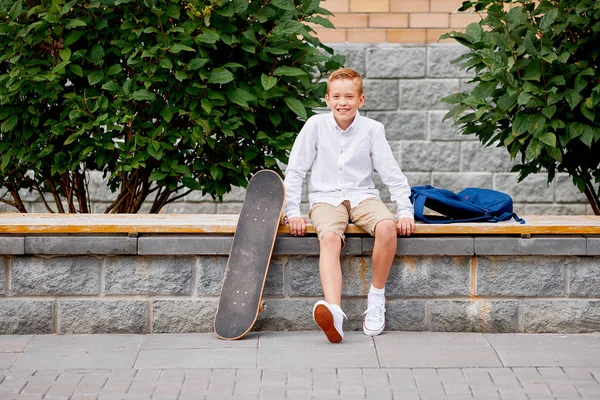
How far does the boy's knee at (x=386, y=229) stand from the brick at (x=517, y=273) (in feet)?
1.73

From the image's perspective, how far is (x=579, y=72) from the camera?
564cm

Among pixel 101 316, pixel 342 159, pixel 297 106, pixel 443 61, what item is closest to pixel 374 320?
pixel 342 159

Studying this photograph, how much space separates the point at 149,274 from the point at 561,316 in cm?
227

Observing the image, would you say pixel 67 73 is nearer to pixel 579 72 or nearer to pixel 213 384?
pixel 213 384

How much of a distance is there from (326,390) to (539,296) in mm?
1619

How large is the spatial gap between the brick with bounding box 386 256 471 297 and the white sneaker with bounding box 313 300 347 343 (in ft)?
1.36

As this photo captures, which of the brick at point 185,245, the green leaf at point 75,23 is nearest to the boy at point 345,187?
the brick at point 185,245

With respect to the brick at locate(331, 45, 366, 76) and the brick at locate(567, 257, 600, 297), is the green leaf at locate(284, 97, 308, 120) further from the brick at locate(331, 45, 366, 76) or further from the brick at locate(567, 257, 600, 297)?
the brick at locate(331, 45, 366, 76)

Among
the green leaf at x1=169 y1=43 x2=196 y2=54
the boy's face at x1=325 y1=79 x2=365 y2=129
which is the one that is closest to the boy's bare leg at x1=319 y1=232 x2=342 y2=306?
the boy's face at x1=325 y1=79 x2=365 y2=129

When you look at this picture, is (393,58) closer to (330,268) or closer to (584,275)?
(584,275)

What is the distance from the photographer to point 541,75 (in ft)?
18.5

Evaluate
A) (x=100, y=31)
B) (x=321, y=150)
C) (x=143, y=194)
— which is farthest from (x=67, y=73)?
(x=321, y=150)

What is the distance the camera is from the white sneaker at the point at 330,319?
15.8ft

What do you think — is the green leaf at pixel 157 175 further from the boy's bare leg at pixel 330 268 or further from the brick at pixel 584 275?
the brick at pixel 584 275
